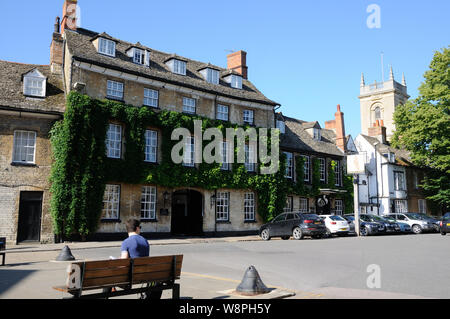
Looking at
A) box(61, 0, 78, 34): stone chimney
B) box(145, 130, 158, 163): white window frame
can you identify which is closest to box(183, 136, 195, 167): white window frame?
box(145, 130, 158, 163): white window frame

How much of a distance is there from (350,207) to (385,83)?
47817mm

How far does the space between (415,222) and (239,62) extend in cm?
1971

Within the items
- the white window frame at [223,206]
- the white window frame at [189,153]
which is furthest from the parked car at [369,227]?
the white window frame at [189,153]

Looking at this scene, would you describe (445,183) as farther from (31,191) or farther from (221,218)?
(31,191)

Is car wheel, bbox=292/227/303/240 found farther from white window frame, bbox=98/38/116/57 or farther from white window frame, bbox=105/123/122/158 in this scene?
white window frame, bbox=98/38/116/57

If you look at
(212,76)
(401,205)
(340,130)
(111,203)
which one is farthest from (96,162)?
(401,205)

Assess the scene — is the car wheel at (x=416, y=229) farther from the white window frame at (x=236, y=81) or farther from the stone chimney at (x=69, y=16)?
the stone chimney at (x=69, y=16)

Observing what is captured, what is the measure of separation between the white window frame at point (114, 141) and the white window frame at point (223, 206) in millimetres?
7855

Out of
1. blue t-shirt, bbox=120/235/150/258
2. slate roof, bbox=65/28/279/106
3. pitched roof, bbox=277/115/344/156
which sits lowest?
blue t-shirt, bbox=120/235/150/258

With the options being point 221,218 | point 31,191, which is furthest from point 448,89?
point 31,191

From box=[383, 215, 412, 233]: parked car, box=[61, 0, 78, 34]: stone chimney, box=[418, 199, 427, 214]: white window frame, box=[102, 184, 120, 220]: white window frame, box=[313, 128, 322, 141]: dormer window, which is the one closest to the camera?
box=[102, 184, 120, 220]: white window frame

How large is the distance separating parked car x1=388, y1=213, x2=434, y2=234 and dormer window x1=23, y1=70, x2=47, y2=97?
28053 mm

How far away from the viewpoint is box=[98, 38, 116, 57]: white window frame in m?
24.6

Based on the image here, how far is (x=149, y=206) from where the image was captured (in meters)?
24.6
